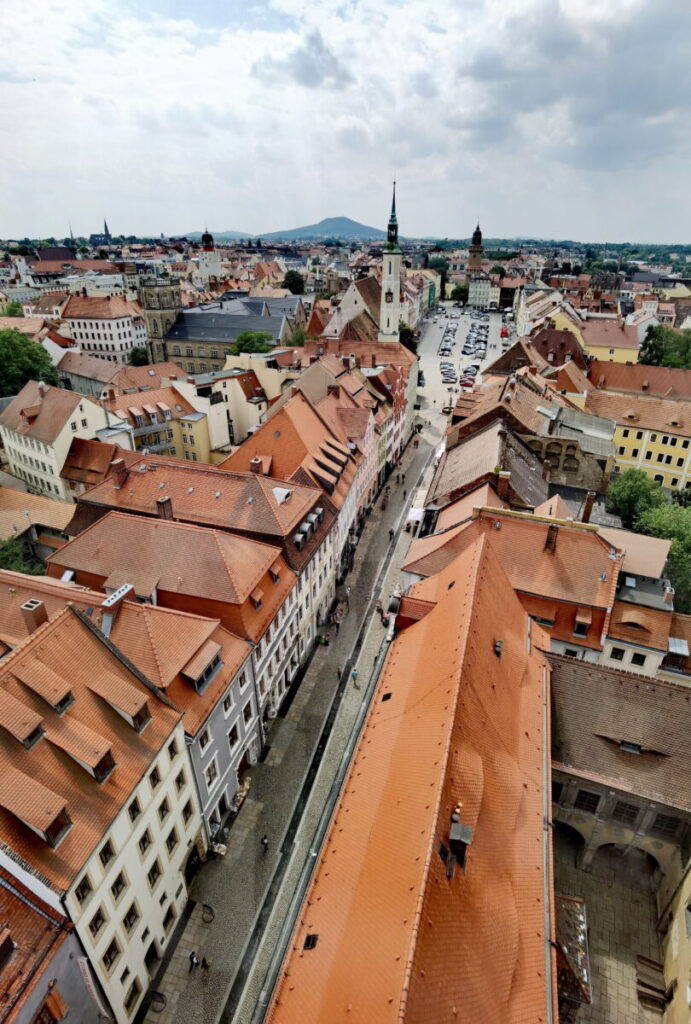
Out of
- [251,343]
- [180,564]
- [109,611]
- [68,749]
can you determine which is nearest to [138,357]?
[251,343]

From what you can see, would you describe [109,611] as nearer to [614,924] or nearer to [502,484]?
[614,924]

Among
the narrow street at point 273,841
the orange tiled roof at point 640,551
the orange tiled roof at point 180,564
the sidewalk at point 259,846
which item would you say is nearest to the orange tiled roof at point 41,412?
the orange tiled roof at point 180,564

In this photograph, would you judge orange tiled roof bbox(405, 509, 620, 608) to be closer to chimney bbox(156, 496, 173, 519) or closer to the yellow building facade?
chimney bbox(156, 496, 173, 519)

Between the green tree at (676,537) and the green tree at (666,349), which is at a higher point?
the green tree at (666,349)

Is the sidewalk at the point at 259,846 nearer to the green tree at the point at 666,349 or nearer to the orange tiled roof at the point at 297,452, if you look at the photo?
the orange tiled roof at the point at 297,452

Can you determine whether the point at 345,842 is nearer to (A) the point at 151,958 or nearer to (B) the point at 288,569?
(A) the point at 151,958

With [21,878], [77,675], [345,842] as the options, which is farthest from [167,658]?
[345,842]
